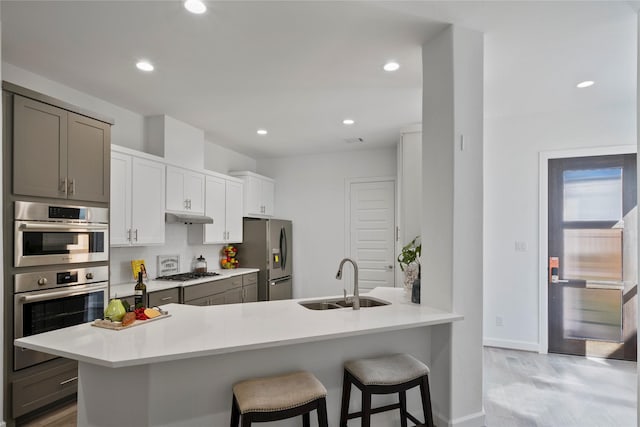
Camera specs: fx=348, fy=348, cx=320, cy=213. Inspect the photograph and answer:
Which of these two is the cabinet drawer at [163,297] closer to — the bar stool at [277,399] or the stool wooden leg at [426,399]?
the bar stool at [277,399]

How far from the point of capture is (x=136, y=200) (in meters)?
3.42

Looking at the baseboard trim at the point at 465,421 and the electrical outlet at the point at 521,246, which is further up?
the electrical outlet at the point at 521,246

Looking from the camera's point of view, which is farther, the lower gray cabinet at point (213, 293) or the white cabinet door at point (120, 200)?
the lower gray cabinet at point (213, 293)

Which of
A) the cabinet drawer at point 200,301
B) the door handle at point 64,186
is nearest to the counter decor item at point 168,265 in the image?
the cabinet drawer at point 200,301

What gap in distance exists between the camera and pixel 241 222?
5.16m

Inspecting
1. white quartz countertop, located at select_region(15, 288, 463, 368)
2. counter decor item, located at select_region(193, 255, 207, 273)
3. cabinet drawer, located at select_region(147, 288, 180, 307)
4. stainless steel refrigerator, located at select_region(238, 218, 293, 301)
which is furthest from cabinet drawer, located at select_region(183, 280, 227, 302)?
white quartz countertop, located at select_region(15, 288, 463, 368)

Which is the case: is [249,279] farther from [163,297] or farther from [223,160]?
[223,160]

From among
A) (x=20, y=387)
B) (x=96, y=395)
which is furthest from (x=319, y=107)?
(x=20, y=387)

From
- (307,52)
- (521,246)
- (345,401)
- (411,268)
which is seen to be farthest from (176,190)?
(521,246)

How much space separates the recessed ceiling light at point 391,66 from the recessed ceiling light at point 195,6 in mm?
1408

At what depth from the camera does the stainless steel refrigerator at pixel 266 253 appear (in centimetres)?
514

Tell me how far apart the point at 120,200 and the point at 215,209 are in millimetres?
1457

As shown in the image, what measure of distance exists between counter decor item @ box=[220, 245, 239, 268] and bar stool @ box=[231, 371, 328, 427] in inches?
137

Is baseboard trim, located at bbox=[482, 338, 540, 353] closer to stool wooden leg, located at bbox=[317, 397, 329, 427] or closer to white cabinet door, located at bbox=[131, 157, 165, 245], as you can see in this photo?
stool wooden leg, located at bbox=[317, 397, 329, 427]
